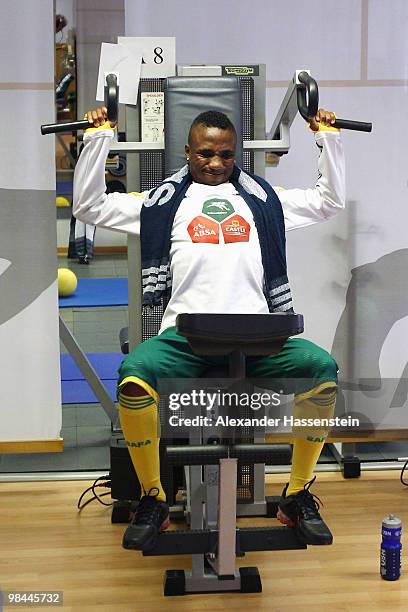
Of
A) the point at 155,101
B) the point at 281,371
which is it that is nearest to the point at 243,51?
the point at 155,101

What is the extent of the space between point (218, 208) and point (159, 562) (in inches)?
45.7

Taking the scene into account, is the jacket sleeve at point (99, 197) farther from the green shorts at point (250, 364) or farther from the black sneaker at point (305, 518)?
the black sneaker at point (305, 518)

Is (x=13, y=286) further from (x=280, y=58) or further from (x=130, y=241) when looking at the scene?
(x=280, y=58)

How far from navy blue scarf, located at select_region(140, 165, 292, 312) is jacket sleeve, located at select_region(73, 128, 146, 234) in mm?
62

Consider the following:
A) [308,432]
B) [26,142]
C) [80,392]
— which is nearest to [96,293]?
[80,392]

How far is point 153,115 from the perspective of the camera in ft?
11.9

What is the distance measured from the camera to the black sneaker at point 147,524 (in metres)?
2.80

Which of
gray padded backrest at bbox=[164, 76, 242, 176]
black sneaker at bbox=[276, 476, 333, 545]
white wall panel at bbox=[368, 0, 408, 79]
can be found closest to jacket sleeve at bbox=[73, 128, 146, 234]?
gray padded backrest at bbox=[164, 76, 242, 176]

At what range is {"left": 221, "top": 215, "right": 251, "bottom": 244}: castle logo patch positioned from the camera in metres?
3.23

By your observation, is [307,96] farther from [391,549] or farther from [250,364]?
[391,549]

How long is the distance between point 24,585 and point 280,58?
86.2 inches

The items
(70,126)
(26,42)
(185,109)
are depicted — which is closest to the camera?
(70,126)

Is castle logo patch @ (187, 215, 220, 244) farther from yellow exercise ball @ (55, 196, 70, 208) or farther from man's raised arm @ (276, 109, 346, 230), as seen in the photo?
yellow exercise ball @ (55, 196, 70, 208)

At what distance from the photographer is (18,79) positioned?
3.94m
